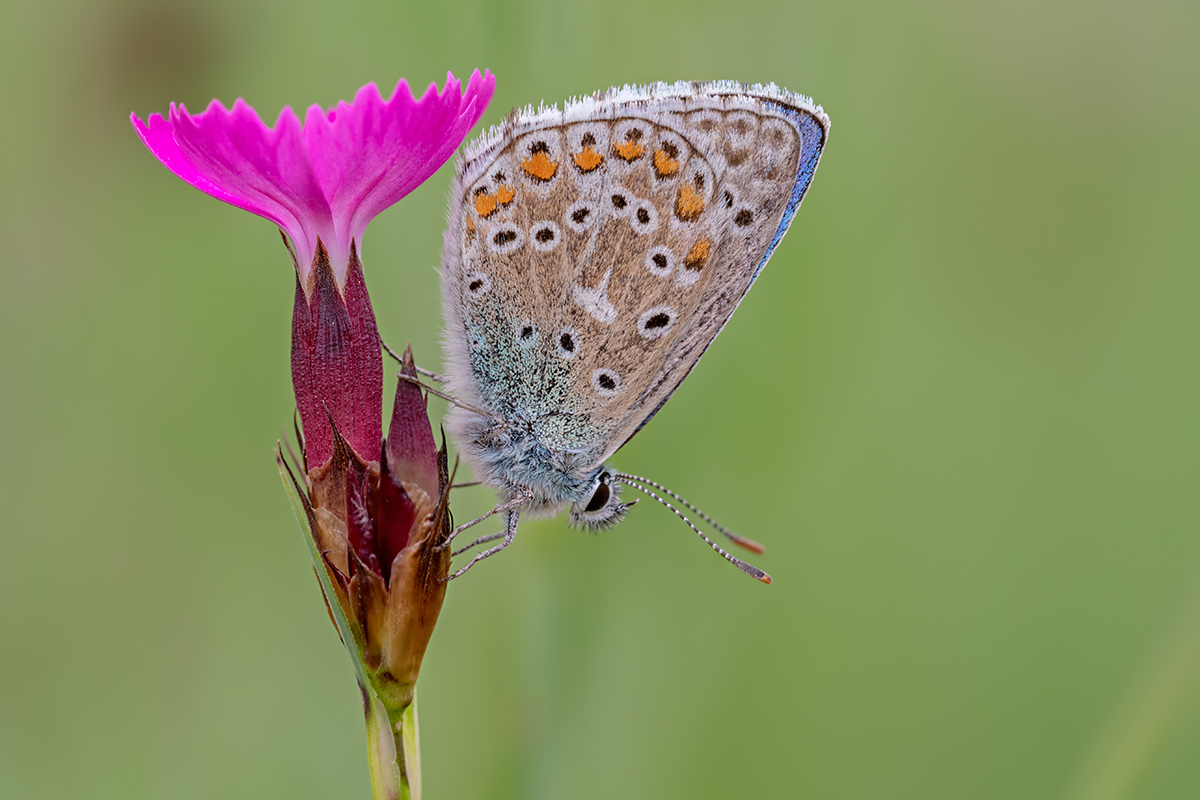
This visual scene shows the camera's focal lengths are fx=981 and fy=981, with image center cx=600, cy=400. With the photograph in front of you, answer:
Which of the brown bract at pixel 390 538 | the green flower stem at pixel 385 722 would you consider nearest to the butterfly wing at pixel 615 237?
the brown bract at pixel 390 538

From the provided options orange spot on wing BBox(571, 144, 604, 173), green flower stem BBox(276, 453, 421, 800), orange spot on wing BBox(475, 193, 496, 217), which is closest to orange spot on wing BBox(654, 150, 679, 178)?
orange spot on wing BBox(571, 144, 604, 173)

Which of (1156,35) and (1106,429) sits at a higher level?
(1156,35)

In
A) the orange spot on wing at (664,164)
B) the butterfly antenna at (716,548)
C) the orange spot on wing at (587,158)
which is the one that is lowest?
the butterfly antenna at (716,548)

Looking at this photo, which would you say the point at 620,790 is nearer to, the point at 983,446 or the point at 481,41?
the point at 983,446

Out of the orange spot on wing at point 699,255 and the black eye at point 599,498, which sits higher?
the orange spot on wing at point 699,255

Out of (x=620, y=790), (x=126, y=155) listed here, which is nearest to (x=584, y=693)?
(x=620, y=790)

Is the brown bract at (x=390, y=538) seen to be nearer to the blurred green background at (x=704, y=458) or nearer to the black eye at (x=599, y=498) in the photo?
the black eye at (x=599, y=498)

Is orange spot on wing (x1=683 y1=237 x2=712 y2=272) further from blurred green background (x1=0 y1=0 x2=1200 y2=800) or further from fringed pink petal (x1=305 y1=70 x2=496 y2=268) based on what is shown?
fringed pink petal (x1=305 y1=70 x2=496 y2=268)

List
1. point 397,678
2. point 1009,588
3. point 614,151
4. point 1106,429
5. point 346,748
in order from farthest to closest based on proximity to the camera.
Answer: point 1106,429 → point 1009,588 → point 346,748 → point 614,151 → point 397,678
